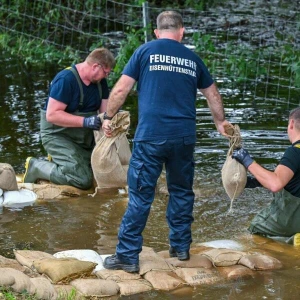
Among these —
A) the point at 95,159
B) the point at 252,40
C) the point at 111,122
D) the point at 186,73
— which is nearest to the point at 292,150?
the point at 186,73

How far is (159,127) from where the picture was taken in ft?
19.3

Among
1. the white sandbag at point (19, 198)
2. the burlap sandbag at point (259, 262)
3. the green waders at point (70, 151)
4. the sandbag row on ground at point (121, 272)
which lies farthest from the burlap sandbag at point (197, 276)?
the green waders at point (70, 151)

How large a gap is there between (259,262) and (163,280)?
788 millimetres

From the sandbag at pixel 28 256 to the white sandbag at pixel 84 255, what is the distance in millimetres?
100

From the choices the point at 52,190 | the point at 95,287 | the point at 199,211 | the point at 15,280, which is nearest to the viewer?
the point at 15,280

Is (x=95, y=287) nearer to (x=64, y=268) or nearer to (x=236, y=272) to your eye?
(x=64, y=268)

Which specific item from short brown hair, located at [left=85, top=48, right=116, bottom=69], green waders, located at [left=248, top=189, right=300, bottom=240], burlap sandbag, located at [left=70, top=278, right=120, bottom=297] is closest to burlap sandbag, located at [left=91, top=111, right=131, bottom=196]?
short brown hair, located at [left=85, top=48, right=116, bottom=69]

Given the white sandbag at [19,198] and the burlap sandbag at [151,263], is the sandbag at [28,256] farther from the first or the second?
the white sandbag at [19,198]

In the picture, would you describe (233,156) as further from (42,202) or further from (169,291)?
(42,202)

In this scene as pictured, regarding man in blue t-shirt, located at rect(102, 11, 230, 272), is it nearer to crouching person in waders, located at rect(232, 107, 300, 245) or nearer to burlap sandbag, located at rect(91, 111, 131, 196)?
crouching person in waders, located at rect(232, 107, 300, 245)

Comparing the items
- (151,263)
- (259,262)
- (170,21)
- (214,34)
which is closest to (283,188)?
(259,262)

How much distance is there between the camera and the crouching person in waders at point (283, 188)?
6.36 meters

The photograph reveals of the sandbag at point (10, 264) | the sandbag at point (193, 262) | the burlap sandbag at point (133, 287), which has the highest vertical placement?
the sandbag at point (193, 262)

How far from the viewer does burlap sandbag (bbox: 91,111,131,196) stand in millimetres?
7941
